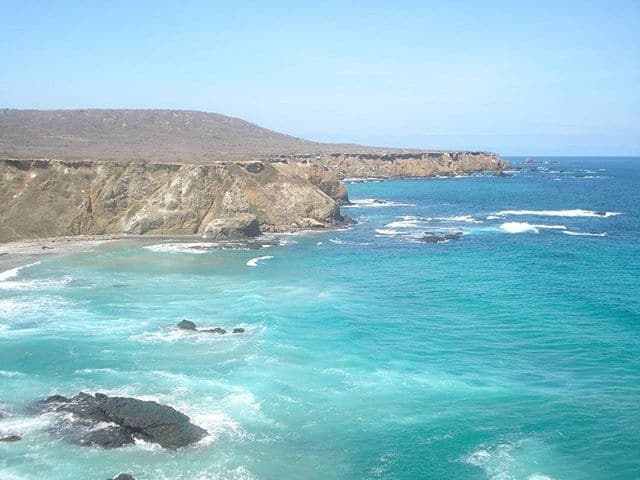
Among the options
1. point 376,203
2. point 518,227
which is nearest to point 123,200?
point 518,227

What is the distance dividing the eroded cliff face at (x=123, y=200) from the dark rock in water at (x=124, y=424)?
48439mm

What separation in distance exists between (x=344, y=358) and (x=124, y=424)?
13146 mm

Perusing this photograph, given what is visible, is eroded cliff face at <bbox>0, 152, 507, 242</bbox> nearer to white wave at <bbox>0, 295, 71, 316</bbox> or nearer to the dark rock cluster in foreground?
white wave at <bbox>0, 295, 71, 316</bbox>

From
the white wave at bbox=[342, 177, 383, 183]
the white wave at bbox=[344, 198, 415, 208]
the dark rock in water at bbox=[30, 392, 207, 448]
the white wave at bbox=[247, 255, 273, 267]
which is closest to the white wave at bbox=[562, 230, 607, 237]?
the white wave at bbox=[247, 255, 273, 267]

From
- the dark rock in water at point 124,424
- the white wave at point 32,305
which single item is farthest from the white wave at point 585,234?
the dark rock in water at point 124,424

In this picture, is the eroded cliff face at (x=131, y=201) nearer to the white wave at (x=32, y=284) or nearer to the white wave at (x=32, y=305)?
the white wave at (x=32, y=284)

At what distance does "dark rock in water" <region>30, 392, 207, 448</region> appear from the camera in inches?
1038

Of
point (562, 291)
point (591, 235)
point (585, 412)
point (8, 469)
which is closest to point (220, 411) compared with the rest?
point (8, 469)

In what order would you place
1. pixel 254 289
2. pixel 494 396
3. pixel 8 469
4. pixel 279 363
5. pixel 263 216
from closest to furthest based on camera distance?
pixel 8 469 < pixel 494 396 < pixel 279 363 < pixel 254 289 < pixel 263 216

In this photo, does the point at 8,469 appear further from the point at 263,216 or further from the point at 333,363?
the point at 263,216

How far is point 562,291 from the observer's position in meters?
49.4

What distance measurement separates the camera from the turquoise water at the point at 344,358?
25.2 metres

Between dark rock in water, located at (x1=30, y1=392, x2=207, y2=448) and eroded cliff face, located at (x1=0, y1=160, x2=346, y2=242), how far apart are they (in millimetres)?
48439

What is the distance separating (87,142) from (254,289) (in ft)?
333
